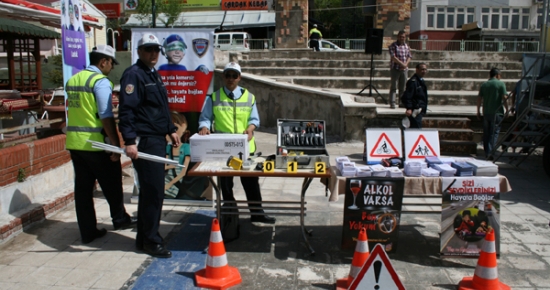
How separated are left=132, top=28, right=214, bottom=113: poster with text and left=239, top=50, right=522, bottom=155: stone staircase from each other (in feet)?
18.9

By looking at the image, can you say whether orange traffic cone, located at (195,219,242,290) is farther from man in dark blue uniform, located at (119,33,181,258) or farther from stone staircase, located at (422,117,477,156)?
stone staircase, located at (422,117,477,156)

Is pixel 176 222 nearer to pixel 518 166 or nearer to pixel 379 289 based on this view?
pixel 379 289

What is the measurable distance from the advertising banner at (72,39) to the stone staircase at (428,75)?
6.48 m

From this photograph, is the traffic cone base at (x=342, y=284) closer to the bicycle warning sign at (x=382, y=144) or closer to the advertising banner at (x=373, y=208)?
the advertising banner at (x=373, y=208)

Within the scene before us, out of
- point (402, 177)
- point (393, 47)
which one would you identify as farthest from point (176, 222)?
point (393, 47)

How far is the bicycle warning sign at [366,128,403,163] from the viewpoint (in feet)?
16.8

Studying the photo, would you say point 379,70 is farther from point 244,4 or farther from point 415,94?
point 244,4

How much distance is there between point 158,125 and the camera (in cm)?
464

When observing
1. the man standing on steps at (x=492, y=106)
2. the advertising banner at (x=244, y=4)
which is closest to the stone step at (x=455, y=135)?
the man standing on steps at (x=492, y=106)

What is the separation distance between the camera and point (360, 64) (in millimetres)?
17266

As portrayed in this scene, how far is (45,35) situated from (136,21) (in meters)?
29.1

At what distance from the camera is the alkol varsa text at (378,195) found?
4523mm

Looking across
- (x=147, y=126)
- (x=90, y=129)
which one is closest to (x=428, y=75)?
(x=147, y=126)

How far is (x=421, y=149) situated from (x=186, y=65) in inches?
120
